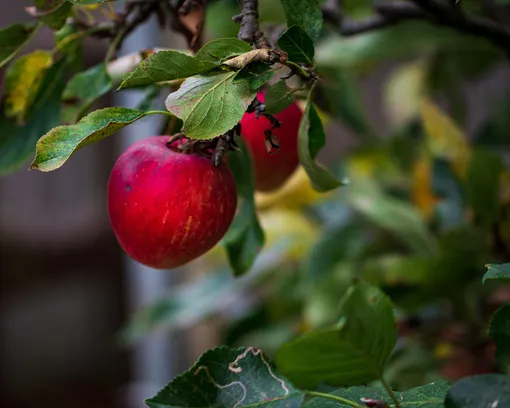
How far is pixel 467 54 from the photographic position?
0.80 meters

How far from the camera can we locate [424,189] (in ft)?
2.41

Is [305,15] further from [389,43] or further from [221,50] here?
[389,43]

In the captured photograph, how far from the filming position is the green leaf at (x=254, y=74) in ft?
0.90

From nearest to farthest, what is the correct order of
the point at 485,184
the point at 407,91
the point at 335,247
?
1. the point at 485,184
2. the point at 335,247
3. the point at 407,91

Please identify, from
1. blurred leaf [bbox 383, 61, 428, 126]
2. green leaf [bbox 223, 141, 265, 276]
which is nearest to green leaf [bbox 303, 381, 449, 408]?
green leaf [bbox 223, 141, 265, 276]

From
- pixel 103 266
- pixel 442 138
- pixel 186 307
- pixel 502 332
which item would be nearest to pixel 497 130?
pixel 442 138

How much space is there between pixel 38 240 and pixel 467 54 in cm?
100

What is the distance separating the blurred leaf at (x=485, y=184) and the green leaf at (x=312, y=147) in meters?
0.26

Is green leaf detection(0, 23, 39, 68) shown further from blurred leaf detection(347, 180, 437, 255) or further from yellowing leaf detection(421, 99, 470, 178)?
yellowing leaf detection(421, 99, 470, 178)

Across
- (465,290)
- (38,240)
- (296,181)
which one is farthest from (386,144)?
(38,240)

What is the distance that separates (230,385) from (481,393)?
101 mm

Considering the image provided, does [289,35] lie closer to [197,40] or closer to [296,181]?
[197,40]

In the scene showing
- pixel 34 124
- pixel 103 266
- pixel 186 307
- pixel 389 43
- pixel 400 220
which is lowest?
pixel 103 266

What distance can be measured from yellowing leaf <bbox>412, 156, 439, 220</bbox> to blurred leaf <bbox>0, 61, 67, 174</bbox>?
16.7 inches
